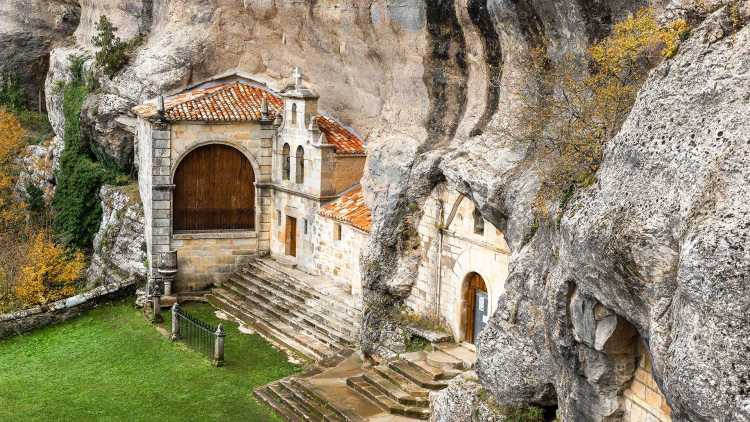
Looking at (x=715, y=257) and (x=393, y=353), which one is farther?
(x=393, y=353)

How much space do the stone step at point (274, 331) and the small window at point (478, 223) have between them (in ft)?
18.5

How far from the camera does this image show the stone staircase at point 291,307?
953 inches

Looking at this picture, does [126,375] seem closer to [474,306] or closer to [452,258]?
[452,258]

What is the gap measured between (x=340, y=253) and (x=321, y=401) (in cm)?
698

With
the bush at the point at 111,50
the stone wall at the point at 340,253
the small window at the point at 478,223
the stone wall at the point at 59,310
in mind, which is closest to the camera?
the small window at the point at 478,223

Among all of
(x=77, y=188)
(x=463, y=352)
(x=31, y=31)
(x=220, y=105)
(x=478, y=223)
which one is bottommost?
(x=463, y=352)

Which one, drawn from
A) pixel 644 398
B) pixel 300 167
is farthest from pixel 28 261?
pixel 644 398

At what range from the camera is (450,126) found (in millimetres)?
21219

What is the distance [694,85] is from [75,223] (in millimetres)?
27556

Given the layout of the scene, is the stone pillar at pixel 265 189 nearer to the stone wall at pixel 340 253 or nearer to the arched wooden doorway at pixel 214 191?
the arched wooden doorway at pixel 214 191

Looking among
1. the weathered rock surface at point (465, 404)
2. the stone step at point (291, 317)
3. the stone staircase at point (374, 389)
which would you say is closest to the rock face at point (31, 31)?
the stone step at point (291, 317)

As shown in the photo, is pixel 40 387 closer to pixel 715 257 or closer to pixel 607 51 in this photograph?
pixel 607 51

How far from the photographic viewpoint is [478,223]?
2033 centimetres

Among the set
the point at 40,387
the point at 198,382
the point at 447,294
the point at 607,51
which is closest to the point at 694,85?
the point at 607,51
